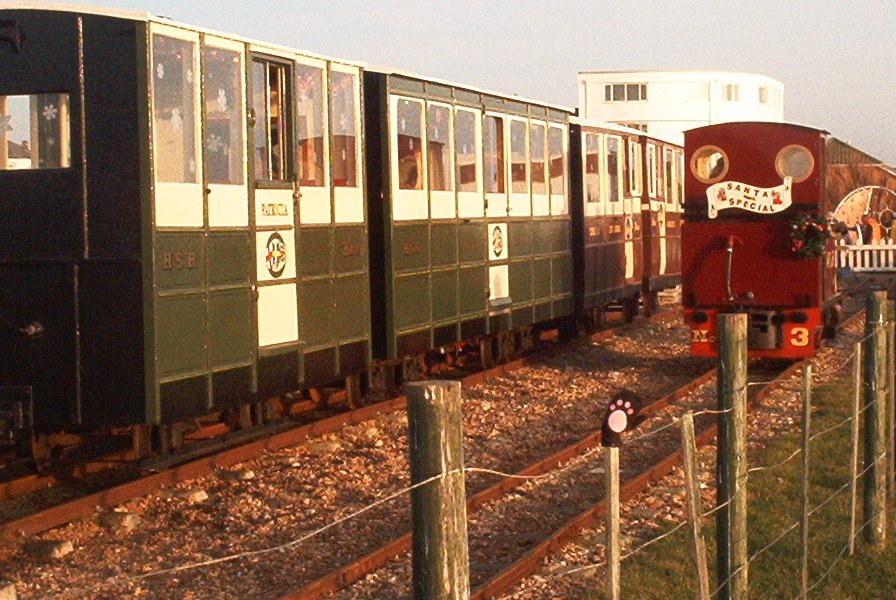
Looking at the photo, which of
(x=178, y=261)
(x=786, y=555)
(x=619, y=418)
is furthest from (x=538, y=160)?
(x=619, y=418)

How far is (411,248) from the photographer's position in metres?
14.3

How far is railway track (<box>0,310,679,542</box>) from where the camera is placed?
9.09 metres

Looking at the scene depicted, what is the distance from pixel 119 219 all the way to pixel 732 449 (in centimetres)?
494

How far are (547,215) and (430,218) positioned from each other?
434 centimetres

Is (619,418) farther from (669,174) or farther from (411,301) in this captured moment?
(669,174)

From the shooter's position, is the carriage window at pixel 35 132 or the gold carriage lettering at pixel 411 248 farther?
the gold carriage lettering at pixel 411 248

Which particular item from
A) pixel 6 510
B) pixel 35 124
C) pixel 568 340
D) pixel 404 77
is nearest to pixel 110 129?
pixel 35 124

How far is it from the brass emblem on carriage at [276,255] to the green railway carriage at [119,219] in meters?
0.41

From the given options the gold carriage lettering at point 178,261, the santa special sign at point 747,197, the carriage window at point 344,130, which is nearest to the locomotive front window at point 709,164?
the santa special sign at point 747,197

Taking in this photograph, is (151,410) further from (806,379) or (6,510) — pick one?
(806,379)

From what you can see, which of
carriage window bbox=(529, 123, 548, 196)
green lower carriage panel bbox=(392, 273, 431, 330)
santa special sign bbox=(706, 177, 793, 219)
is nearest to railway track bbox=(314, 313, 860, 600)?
green lower carriage panel bbox=(392, 273, 431, 330)

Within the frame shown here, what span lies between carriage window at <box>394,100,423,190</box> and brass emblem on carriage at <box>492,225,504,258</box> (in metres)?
2.30

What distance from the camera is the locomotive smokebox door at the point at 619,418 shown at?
17.3ft

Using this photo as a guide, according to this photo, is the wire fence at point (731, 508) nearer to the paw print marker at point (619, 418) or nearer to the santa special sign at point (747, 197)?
the paw print marker at point (619, 418)
